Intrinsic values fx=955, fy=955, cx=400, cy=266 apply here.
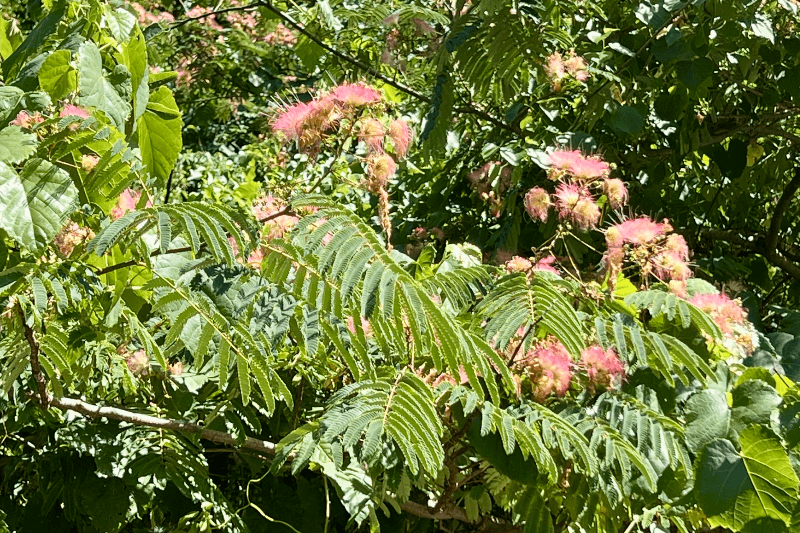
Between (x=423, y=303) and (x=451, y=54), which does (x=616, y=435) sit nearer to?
(x=423, y=303)

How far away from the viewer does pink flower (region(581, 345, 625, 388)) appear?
180 centimetres

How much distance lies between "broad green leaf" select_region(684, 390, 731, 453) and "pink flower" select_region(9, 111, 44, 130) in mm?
1256

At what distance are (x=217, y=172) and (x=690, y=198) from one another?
5.88ft

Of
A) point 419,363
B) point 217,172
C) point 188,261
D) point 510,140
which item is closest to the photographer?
point 188,261

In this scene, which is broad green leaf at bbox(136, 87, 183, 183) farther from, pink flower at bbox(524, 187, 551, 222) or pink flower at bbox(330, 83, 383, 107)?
pink flower at bbox(524, 187, 551, 222)

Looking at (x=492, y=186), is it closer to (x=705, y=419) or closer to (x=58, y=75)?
(x=705, y=419)

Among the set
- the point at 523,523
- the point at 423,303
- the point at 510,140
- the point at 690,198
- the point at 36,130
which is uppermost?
the point at 36,130

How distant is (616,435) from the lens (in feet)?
5.48

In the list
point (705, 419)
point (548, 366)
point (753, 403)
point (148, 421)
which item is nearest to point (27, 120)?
point (148, 421)

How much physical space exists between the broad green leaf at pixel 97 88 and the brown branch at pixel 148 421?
0.55 metres

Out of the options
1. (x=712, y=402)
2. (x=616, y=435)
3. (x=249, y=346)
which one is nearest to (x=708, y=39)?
(x=712, y=402)

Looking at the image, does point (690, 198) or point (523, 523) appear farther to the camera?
point (690, 198)

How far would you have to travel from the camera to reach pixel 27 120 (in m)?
1.47

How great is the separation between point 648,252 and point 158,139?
0.96 m
